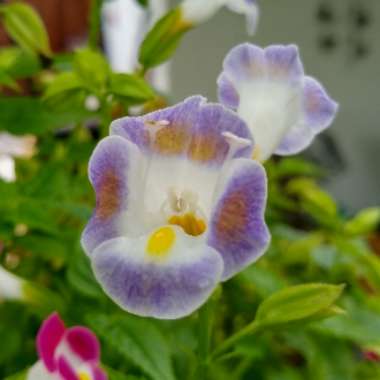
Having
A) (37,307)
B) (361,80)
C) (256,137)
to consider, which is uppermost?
(256,137)

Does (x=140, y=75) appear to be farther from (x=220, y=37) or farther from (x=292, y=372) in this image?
(x=220, y=37)

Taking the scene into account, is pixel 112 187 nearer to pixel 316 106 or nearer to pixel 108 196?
pixel 108 196

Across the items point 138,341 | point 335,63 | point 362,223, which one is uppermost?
point 138,341

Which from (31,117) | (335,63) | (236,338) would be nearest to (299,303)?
(236,338)

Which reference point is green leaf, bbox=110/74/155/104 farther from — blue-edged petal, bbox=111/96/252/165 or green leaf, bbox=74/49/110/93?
blue-edged petal, bbox=111/96/252/165

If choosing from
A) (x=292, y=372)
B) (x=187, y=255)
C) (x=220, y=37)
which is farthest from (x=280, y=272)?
(x=220, y=37)

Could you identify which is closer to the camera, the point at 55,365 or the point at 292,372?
the point at 55,365

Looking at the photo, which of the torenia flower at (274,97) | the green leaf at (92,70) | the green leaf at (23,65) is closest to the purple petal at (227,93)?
the torenia flower at (274,97)
